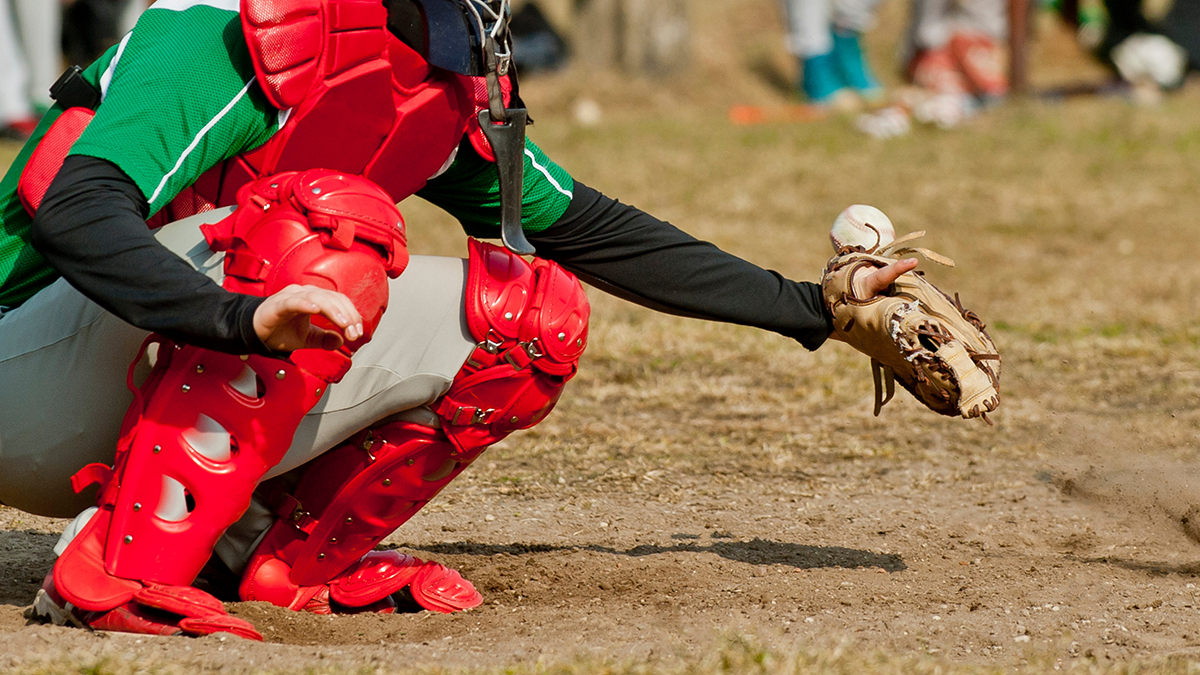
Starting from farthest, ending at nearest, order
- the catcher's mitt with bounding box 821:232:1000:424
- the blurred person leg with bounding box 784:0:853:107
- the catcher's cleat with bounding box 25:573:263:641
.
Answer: the blurred person leg with bounding box 784:0:853:107, the catcher's mitt with bounding box 821:232:1000:424, the catcher's cleat with bounding box 25:573:263:641

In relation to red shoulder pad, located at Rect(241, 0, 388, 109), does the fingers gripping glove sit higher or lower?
lower

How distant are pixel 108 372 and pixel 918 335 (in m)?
1.31

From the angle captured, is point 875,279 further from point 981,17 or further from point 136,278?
point 981,17

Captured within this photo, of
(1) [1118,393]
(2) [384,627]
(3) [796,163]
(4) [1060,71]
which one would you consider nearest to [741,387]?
(1) [1118,393]

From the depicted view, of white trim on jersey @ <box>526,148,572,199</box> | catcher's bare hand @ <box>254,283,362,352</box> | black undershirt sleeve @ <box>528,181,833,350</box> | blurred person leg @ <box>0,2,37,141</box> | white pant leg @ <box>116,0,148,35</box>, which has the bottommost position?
blurred person leg @ <box>0,2,37,141</box>

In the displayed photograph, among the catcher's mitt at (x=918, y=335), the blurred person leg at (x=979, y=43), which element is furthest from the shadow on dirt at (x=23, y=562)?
the blurred person leg at (x=979, y=43)

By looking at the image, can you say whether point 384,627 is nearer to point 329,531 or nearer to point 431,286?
point 329,531

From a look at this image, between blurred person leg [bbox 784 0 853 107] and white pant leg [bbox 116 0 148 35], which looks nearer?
white pant leg [bbox 116 0 148 35]

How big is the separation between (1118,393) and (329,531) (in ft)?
8.59

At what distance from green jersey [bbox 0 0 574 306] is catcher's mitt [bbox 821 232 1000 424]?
1.03 meters

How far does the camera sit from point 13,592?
239cm

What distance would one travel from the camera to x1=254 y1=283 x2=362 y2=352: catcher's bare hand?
67.1 inches

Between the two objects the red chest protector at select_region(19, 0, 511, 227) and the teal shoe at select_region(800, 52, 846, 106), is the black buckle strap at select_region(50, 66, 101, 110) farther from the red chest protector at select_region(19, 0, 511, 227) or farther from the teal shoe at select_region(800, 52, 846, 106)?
the teal shoe at select_region(800, 52, 846, 106)

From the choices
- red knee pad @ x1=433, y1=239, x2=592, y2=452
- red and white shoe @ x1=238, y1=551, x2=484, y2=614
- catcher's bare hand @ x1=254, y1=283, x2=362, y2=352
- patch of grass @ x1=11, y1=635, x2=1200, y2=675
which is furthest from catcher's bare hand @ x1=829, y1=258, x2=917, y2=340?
catcher's bare hand @ x1=254, y1=283, x2=362, y2=352
